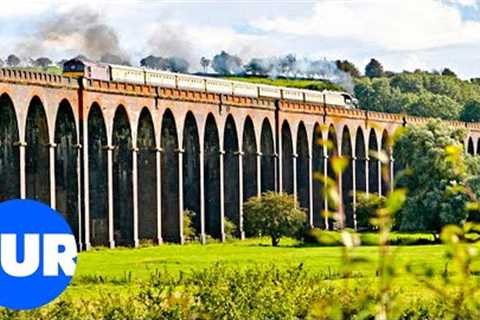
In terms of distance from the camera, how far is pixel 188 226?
74125 millimetres

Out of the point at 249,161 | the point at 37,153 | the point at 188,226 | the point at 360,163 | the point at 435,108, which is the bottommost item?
the point at 188,226

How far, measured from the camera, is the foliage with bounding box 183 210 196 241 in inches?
2869

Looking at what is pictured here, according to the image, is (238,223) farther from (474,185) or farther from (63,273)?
(63,273)

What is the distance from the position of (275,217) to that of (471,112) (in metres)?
99.5

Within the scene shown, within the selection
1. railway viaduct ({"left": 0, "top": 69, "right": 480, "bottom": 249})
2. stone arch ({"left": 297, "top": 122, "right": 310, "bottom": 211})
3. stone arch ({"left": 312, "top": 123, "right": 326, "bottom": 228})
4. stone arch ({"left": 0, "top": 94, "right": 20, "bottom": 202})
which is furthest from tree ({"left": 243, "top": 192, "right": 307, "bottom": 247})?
stone arch ({"left": 0, "top": 94, "right": 20, "bottom": 202})

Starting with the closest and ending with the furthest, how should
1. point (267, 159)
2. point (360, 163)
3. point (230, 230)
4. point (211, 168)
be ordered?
1. point (230, 230)
2. point (211, 168)
3. point (267, 159)
4. point (360, 163)

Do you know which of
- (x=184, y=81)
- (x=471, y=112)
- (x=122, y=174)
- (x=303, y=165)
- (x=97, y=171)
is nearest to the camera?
(x=97, y=171)

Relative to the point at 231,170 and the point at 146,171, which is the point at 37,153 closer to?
the point at 146,171

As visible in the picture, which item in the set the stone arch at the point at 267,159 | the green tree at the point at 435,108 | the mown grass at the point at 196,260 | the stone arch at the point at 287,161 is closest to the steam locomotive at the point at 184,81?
the stone arch at the point at 287,161

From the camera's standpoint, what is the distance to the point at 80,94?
6494 cm

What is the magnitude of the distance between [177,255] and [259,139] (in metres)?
28.2

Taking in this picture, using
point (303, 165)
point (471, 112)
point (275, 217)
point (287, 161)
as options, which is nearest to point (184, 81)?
point (287, 161)

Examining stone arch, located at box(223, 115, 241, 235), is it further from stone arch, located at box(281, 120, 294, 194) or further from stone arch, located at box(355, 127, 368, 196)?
stone arch, located at box(355, 127, 368, 196)

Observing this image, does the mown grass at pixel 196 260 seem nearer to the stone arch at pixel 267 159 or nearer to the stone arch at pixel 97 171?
the stone arch at pixel 97 171
